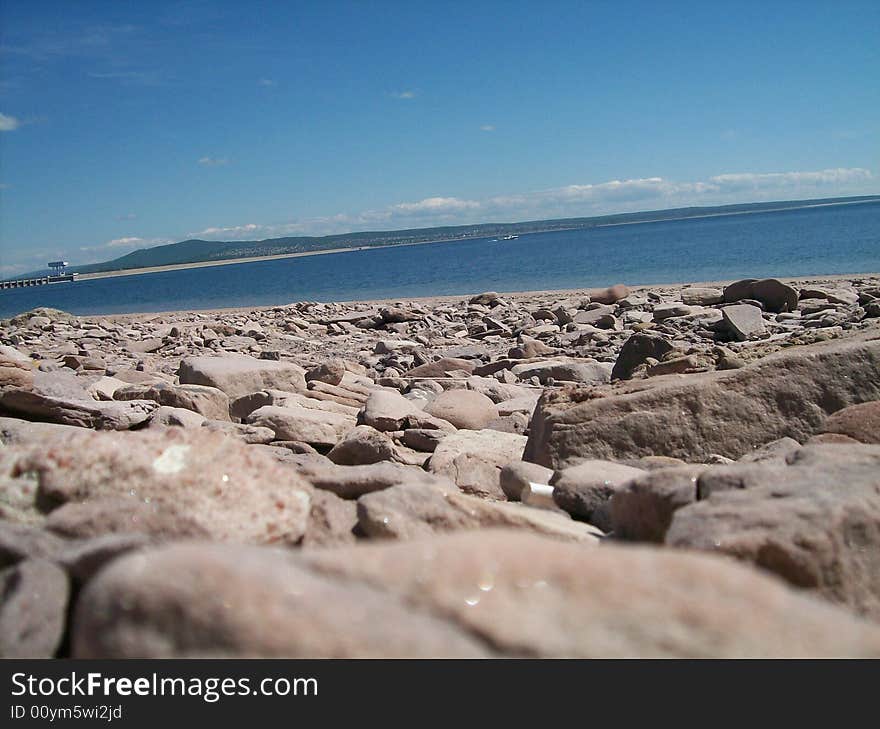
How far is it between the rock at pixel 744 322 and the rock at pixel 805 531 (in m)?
8.30

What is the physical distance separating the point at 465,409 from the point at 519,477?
8.33ft

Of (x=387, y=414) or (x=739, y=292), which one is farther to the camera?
(x=739, y=292)

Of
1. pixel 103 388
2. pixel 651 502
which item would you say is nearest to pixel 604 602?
pixel 651 502

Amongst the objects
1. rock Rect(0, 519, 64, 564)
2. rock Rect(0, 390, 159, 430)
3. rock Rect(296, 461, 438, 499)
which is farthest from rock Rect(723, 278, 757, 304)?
rock Rect(0, 519, 64, 564)

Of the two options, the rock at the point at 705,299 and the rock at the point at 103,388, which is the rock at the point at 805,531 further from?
the rock at the point at 705,299

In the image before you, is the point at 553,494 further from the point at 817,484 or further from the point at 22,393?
the point at 22,393

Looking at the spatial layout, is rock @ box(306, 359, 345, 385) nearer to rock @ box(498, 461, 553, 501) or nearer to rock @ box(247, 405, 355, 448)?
rock @ box(247, 405, 355, 448)

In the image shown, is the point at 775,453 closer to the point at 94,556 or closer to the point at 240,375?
the point at 94,556

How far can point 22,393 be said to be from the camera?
14.4 feet

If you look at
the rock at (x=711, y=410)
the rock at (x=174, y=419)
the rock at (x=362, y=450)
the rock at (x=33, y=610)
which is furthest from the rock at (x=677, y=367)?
the rock at (x=33, y=610)

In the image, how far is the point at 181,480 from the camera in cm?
216

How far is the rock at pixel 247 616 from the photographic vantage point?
50.1 inches
